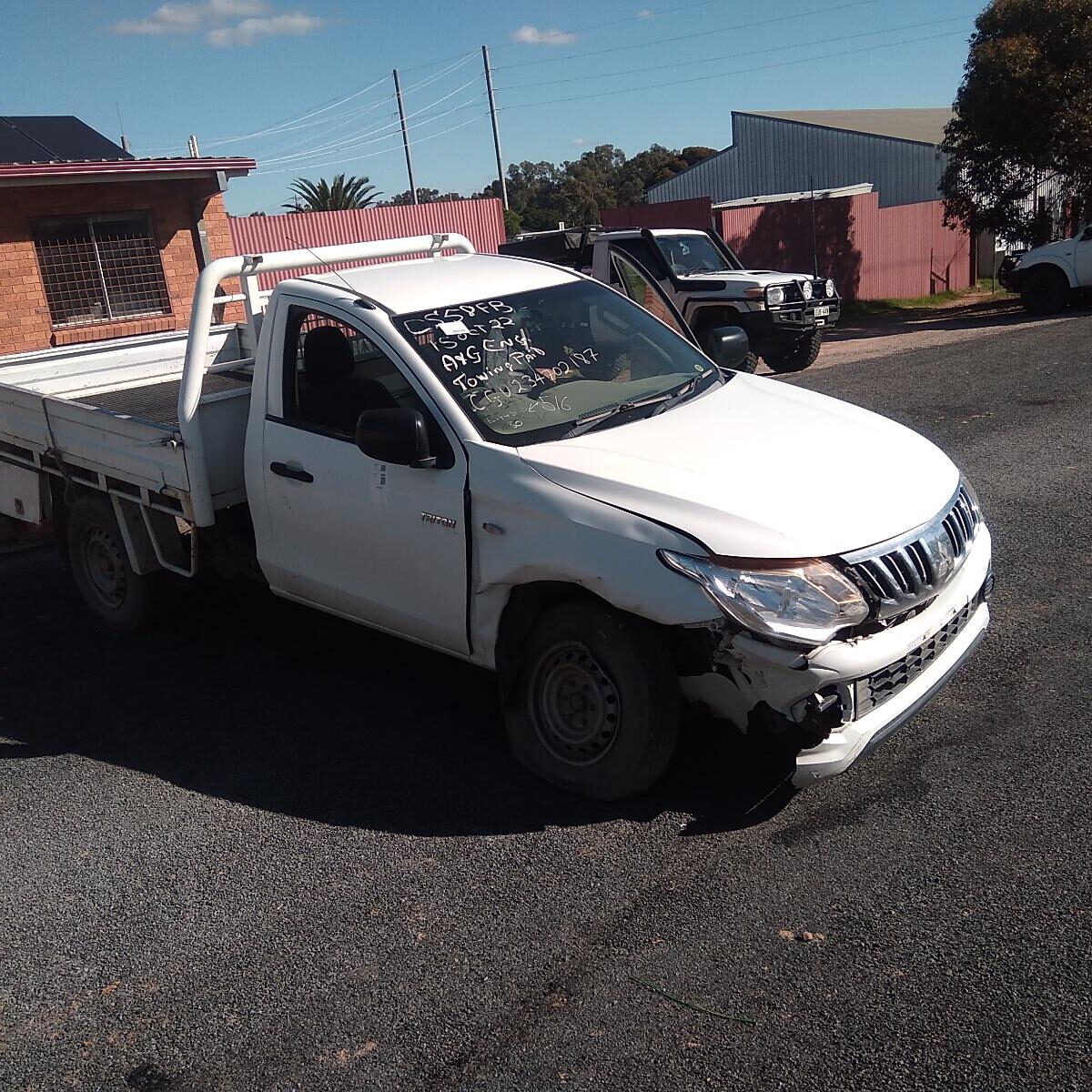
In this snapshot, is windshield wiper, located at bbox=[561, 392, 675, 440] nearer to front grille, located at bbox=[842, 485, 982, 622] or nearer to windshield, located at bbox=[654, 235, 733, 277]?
front grille, located at bbox=[842, 485, 982, 622]

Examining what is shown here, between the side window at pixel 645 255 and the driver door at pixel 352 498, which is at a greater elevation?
the side window at pixel 645 255

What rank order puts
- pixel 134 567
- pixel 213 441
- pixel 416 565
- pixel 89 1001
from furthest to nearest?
pixel 134 567
pixel 213 441
pixel 416 565
pixel 89 1001

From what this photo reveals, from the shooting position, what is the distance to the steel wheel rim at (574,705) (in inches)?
164

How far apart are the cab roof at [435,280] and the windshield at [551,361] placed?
0.07 meters

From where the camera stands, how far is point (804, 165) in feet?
140

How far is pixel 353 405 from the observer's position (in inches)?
199

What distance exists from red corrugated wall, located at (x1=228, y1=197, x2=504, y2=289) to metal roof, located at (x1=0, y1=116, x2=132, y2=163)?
7.94 ft

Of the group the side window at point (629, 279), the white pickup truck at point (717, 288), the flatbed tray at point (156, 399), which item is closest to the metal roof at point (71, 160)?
the white pickup truck at point (717, 288)

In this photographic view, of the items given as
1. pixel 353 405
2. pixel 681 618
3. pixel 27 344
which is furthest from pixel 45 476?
pixel 27 344

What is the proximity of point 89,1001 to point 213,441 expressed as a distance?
2.77m

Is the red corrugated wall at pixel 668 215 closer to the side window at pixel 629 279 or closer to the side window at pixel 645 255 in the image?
the side window at pixel 645 255

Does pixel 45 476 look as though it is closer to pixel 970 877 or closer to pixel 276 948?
pixel 276 948

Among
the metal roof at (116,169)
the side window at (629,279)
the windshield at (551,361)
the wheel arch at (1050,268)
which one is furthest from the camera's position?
the wheel arch at (1050,268)

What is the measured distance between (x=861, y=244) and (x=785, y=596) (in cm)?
2484
